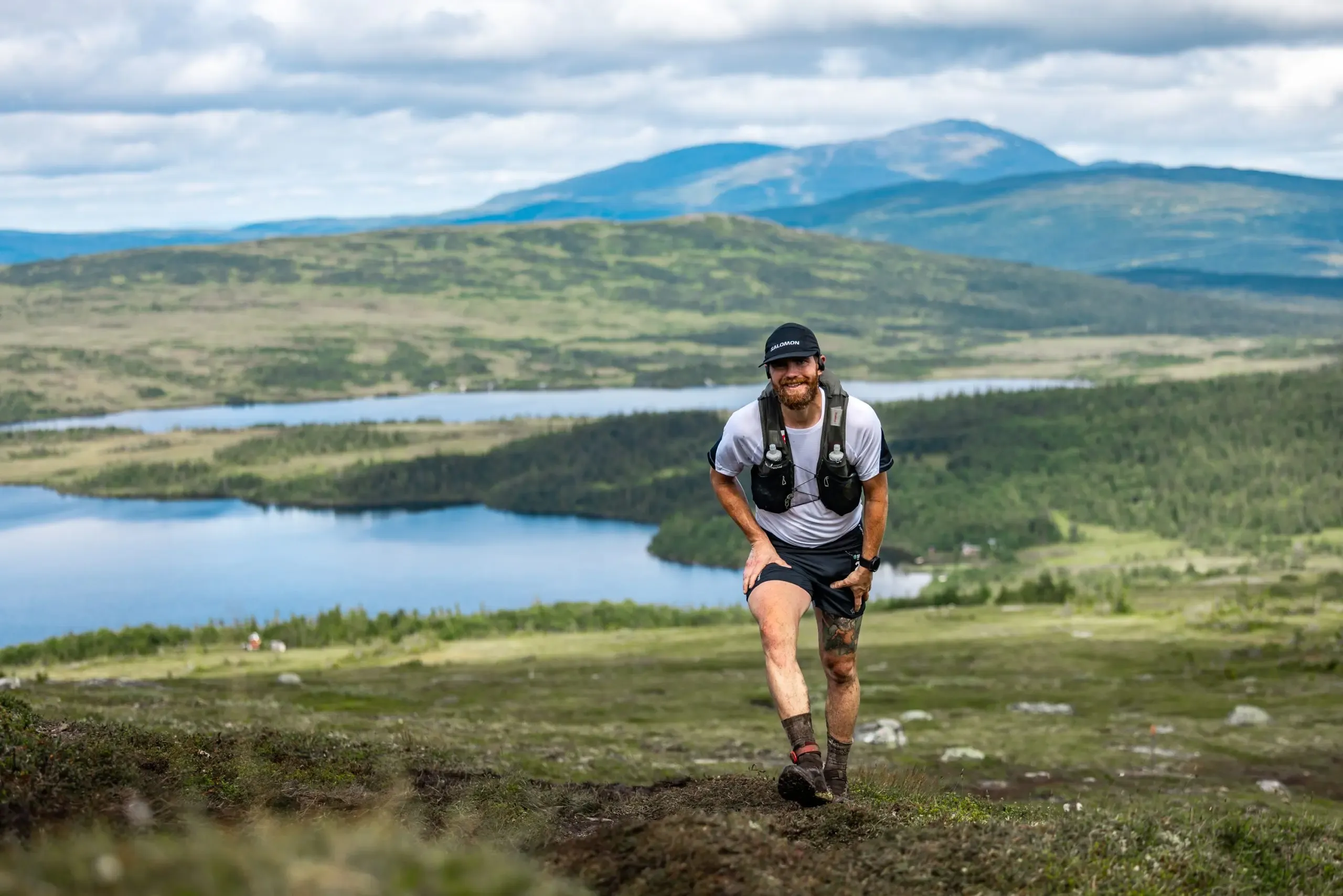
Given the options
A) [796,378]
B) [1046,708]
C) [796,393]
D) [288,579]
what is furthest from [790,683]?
[288,579]

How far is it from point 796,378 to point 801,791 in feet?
13.4

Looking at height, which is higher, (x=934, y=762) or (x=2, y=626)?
(x=934, y=762)

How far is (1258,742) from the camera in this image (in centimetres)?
4944

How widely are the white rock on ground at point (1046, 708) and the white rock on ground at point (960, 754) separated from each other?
14.4 meters

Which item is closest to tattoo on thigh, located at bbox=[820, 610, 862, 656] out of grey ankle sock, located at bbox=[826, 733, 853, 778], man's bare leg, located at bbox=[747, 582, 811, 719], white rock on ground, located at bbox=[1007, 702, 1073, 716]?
man's bare leg, located at bbox=[747, 582, 811, 719]

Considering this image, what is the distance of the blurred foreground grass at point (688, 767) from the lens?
1083 cm

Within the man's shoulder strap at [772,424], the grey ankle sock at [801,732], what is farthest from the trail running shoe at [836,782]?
the man's shoulder strap at [772,424]

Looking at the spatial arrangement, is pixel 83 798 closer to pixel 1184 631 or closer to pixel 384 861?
pixel 384 861

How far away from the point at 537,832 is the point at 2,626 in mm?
138297

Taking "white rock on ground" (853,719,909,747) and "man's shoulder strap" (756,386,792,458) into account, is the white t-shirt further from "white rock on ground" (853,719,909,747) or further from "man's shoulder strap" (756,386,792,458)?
"white rock on ground" (853,719,909,747)

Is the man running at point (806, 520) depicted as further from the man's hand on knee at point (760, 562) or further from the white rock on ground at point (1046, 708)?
the white rock on ground at point (1046, 708)

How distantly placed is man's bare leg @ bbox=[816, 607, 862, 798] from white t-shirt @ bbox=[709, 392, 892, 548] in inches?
36.3

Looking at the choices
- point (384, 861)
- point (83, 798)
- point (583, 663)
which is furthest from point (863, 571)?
point (583, 663)

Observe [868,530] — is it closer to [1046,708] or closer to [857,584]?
[857,584]
